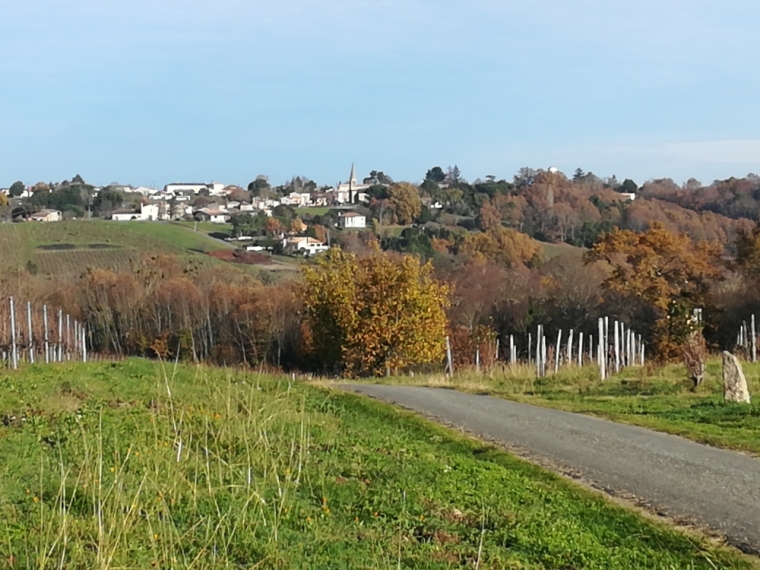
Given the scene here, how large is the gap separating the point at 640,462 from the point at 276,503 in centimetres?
534

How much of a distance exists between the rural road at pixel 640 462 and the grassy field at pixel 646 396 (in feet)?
2.09

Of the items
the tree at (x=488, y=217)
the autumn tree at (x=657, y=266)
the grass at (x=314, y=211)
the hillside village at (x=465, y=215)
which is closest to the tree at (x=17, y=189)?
the hillside village at (x=465, y=215)

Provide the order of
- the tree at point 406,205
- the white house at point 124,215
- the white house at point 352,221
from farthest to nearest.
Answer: the white house at point 352,221 < the white house at point 124,215 < the tree at point 406,205

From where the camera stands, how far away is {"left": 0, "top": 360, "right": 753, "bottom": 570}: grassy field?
709 cm

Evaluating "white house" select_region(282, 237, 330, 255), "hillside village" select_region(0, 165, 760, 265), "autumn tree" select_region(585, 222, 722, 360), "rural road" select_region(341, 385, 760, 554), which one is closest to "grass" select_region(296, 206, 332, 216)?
"hillside village" select_region(0, 165, 760, 265)

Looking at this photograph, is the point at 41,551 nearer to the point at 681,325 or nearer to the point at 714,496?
the point at 714,496

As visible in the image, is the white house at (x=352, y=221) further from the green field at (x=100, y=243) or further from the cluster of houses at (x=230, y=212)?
the green field at (x=100, y=243)

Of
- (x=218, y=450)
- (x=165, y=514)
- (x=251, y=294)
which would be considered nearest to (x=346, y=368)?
(x=251, y=294)

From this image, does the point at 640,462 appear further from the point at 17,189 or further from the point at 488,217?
the point at 17,189

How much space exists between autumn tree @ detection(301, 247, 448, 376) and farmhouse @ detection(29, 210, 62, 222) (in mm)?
75792

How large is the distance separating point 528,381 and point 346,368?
21.2 metres

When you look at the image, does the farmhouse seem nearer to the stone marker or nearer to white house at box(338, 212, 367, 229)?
white house at box(338, 212, 367, 229)

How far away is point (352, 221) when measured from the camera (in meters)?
141

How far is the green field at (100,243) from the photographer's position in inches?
3575
